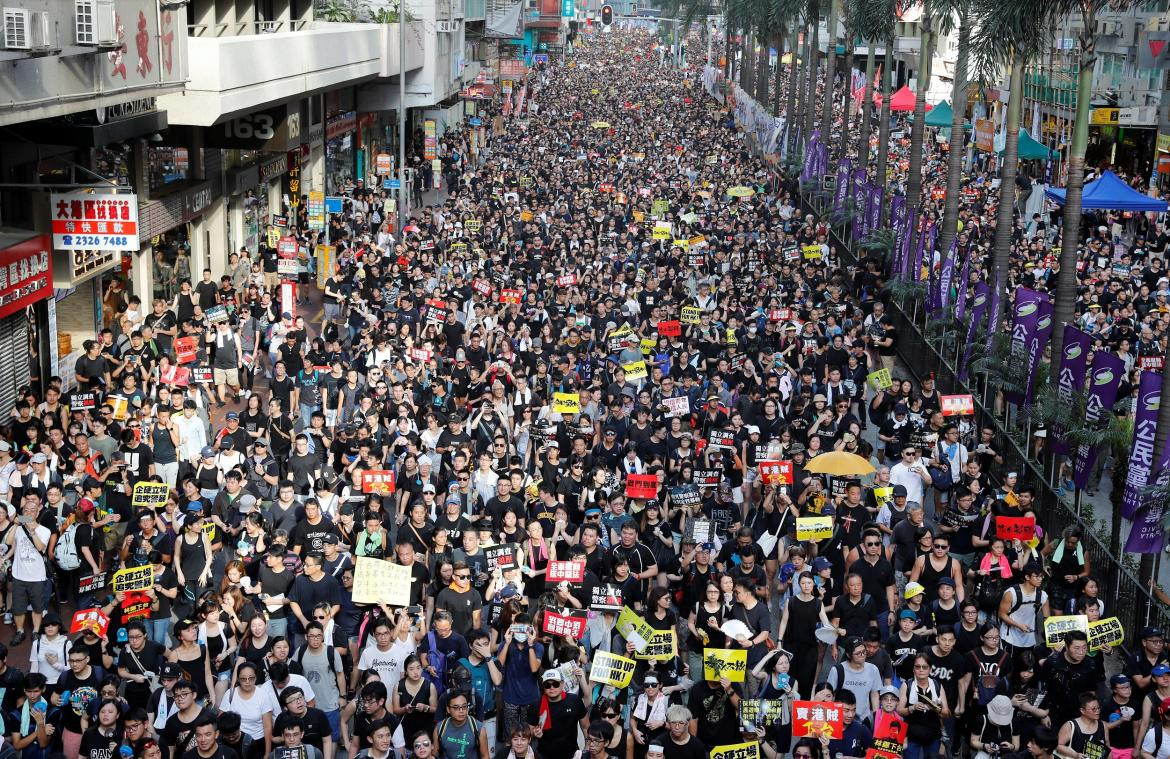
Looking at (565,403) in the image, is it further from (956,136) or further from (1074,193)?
(956,136)

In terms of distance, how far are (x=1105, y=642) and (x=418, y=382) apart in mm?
10224

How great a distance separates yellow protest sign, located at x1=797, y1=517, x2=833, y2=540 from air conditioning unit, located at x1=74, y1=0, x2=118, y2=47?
9122 millimetres

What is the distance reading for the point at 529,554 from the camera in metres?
12.8

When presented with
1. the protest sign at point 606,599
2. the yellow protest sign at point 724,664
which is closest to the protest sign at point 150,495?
the protest sign at point 606,599

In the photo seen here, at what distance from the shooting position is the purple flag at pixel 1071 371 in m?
17.5

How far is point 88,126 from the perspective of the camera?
17.8m

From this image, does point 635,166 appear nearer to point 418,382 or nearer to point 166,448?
point 418,382

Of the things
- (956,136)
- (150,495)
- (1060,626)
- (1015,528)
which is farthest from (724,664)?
(956,136)

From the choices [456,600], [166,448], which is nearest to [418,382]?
[166,448]

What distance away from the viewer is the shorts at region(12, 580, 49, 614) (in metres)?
12.7

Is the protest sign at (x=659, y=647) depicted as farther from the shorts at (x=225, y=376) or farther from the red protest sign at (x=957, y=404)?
the shorts at (x=225, y=376)

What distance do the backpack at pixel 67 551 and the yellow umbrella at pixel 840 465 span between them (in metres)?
7.10

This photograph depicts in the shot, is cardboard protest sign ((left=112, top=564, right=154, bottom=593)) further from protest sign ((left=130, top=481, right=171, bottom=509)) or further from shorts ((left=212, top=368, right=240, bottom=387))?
shorts ((left=212, top=368, right=240, bottom=387))

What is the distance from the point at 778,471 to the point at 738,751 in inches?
221
